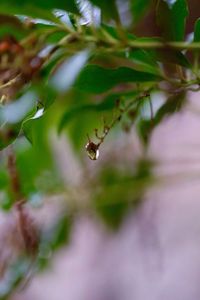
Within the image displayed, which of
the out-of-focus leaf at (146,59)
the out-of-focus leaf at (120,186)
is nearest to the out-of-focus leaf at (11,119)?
the out-of-focus leaf at (146,59)

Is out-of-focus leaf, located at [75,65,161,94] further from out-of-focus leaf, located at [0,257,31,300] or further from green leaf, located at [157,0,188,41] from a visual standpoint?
out-of-focus leaf, located at [0,257,31,300]

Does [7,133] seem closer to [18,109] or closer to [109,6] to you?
[18,109]

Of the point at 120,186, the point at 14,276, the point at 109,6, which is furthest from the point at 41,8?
the point at 120,186

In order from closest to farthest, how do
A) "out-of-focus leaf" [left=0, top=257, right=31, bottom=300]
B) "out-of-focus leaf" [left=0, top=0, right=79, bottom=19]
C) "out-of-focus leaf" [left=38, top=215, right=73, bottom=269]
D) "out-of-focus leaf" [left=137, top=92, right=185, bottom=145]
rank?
"out-of-focus leaf" [left=0, top=0, right=79, bottom=19]
"out-of-focus leaf" [left=137, top=92, right=185, bottom=145]
"out-of-focus leaf" [left=0, top=257, right=31, bottom=300]
"out-of-focus leaf" [left=38, top=215, right=73, bottom=269]

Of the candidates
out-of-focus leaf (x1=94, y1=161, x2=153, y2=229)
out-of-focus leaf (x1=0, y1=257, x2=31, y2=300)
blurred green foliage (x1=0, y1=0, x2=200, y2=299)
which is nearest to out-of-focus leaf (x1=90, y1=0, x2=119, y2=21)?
blurred green foliage (x1=0, y1=0, x2=200, y2=299)

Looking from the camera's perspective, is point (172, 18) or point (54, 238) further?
point (54, 238)
